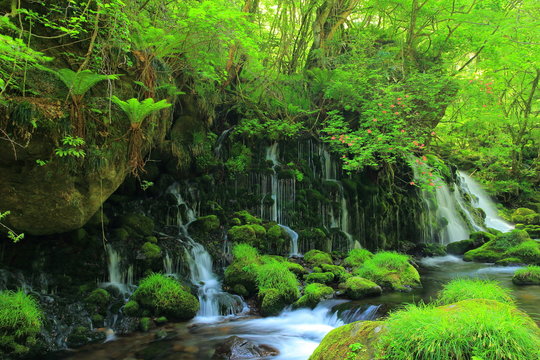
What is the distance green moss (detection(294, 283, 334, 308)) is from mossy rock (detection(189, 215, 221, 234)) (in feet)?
11.1

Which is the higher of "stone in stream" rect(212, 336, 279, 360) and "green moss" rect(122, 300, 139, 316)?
"green moss" rect(122, 300, 139, 316)

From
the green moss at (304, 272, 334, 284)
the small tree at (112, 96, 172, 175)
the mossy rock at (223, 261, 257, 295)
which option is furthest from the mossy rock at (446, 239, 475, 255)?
the small tree at (112, 96, 172, 175)

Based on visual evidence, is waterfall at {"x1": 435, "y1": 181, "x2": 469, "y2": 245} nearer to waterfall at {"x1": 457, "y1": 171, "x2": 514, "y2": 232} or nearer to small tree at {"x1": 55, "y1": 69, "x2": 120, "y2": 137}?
waterfall at {"x1": 457, "y1": 171, "x2": 514, "y2": 232}

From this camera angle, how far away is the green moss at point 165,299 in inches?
247

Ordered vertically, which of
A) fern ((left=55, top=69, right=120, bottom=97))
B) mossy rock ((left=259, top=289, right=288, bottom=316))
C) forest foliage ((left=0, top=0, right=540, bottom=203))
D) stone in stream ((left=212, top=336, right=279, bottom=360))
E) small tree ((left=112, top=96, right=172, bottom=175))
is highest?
forest foliage ((left=0, top=0, right=540, bottom=203))

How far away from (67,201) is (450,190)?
16.0 m

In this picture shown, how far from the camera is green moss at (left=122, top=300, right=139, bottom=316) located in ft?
20.0

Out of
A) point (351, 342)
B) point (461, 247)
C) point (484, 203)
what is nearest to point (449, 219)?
point (461, 247)

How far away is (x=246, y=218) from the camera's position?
10438 millimetres

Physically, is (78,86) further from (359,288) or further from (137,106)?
(359,288)

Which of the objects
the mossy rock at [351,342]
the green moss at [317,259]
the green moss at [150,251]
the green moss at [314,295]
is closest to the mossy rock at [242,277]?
the green moss at [314,295]

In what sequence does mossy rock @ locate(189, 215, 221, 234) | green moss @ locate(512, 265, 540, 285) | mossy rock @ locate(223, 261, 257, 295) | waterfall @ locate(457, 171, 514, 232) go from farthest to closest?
waterfall @ locate(457, 171, 514, 232) → mossy rock @ locate(189, 215, 221, 234) → green moss @ locate(512, 265, 540, 285) → mossy rock @ locate(223, 261, 257, 295)

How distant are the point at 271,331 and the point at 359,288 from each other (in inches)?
92.2

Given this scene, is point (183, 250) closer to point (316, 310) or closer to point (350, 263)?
point (316, 310)
